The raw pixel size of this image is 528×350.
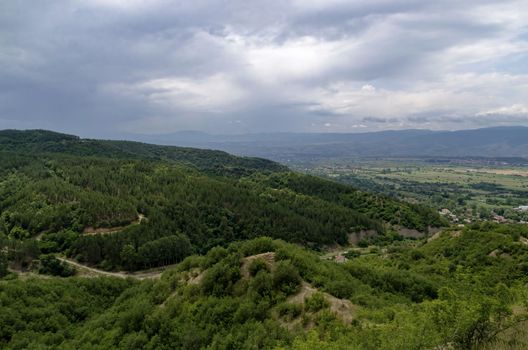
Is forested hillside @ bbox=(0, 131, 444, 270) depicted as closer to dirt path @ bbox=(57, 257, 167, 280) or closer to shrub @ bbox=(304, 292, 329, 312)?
dirt path @ bbox=(57, 257, 167, 280)

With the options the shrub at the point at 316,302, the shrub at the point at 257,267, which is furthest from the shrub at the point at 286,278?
the shrub at the point at 316,302

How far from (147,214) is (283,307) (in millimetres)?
77914

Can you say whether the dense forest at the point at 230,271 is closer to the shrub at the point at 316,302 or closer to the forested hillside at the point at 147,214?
the shrub at the point at 316,302

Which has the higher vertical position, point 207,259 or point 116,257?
point 207,259

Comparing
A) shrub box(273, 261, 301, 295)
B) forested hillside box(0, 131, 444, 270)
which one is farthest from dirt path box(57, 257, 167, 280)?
shrub box(273, 261, 301, 295)

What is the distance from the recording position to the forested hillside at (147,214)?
81500 mm

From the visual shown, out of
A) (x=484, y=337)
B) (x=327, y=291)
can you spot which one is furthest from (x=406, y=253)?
(x=484, y=337)

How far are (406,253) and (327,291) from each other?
3826 centimetres

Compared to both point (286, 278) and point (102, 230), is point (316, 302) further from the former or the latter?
point (102, 230)

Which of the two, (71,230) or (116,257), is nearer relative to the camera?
(116,257)

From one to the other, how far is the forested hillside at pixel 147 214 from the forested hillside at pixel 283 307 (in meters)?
33.1

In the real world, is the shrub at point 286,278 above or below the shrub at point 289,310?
above

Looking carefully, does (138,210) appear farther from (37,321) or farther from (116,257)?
(37,321)

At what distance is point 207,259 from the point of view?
37656 mm
